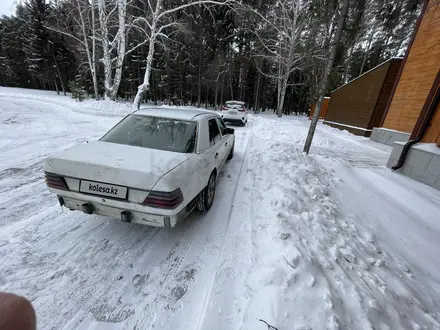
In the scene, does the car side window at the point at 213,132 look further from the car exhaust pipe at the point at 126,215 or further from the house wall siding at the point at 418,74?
the house wall siding at the point at 418,74

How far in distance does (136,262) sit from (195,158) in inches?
55.0

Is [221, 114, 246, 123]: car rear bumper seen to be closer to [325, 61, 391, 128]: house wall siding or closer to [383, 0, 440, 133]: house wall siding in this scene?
[325, 61, 391, 128]: house wall siding

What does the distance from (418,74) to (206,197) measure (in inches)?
440

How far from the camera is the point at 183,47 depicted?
74.5ft

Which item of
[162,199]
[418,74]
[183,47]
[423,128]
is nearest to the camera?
[162,199]

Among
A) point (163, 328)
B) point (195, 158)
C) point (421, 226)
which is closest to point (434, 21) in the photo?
point (421, 226)

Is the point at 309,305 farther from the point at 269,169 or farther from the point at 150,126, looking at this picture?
the point at 269,169

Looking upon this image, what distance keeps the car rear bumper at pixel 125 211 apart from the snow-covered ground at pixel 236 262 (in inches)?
20.3

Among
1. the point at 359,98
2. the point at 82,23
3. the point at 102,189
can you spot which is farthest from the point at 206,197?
the point at 82,23

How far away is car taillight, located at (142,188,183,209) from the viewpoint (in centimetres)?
202

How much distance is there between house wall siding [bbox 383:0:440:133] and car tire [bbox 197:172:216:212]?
32.3ft

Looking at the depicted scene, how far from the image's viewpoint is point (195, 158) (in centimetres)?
266

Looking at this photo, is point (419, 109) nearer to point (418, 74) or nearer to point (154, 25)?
point (418, 74)

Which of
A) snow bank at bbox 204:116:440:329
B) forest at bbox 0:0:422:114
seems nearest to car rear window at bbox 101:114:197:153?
snow bank at bbox 204:116:440:329
